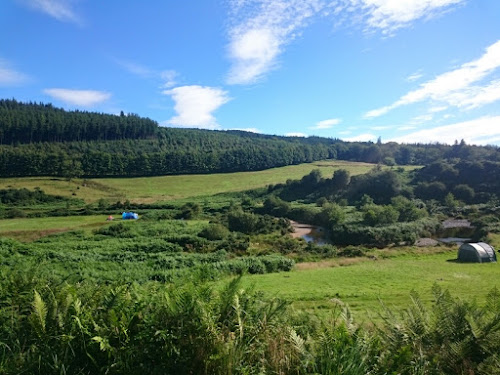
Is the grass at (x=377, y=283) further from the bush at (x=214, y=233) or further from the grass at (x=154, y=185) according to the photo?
the grass at (x=154, y=185)

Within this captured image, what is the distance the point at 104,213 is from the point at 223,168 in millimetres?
62337

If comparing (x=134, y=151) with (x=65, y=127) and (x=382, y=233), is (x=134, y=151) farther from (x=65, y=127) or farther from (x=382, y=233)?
(x=382, y=233)

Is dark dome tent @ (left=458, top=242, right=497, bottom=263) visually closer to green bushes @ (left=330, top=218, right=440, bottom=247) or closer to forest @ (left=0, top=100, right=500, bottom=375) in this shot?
forest @ (left=0, top=100, right=500, bottom=375)

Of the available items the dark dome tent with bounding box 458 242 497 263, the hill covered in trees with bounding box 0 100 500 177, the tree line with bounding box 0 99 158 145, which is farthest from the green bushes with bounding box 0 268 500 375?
the tree line with bounding box 0 99 158 145

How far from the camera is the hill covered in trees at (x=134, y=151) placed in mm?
102188

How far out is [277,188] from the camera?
91438 mm

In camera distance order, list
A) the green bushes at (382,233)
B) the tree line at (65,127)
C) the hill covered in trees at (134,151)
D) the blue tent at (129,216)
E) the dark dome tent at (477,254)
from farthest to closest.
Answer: the tree line at (65,127) < the hill covered in trees at (134,151) < the blue tent at (129,216) < the green bushes at (382,233) < the dark dome tent at (477,254)

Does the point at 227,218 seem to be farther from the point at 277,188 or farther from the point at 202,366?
the point at 202,366

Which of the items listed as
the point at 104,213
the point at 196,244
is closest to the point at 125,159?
the point at 104,213

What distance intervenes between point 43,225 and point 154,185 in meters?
49.0

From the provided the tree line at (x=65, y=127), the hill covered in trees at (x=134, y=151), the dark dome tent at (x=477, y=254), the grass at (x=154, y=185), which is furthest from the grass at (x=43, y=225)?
the tree line at (x=65, y=127)

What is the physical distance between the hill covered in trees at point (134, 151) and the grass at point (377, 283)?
74.0 m

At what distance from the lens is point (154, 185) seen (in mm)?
101188

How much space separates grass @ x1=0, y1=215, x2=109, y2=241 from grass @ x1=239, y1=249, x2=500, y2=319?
34.3 meters
